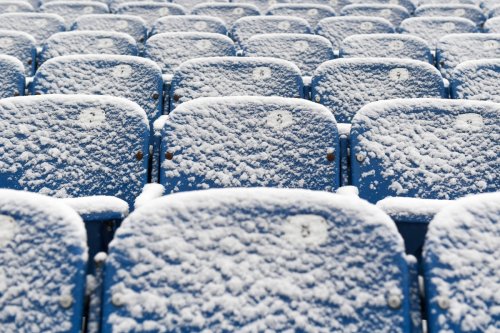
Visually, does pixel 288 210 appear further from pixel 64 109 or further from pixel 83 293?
pixel 64 109

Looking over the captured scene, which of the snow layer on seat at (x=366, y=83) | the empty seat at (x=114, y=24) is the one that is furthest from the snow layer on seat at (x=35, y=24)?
the snow layer on seat at (x=366, y=83)

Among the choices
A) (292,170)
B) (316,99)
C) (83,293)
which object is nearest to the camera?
(83,293)

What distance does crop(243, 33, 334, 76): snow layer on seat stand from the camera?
4.77 feet

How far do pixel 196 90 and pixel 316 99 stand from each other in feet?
0.82

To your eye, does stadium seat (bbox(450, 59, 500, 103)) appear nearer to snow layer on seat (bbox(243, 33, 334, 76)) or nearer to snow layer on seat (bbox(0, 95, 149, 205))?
snow layer on seat (bbox(243, 33, 334, 76))

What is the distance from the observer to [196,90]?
44.9 inches

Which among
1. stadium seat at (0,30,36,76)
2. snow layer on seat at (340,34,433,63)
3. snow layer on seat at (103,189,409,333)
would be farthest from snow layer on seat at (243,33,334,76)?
snow layer on seat at (103,189,409,333)

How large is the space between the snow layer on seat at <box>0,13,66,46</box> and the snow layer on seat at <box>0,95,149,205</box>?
89 cm

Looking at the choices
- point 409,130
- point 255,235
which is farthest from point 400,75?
point 255,235

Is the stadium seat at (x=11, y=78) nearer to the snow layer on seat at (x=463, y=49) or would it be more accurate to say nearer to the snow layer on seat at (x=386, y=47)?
the snow layer on seat at (x=386, y=47)

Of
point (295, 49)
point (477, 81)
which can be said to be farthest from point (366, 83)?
point (295, 49)

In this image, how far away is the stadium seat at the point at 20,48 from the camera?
1.42 meters

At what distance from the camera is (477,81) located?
119cm

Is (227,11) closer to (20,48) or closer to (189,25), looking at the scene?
(189,25)
